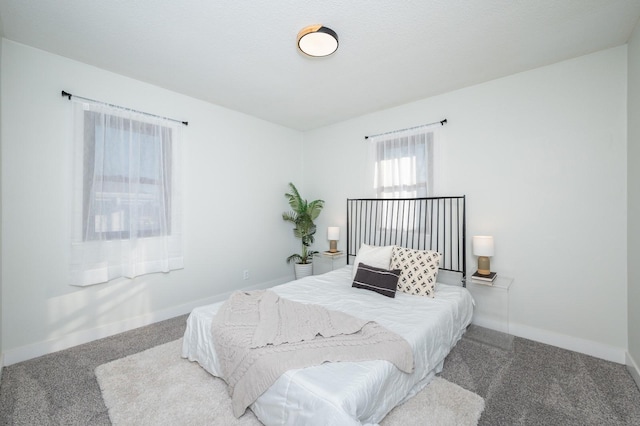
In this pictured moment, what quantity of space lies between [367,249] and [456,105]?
196 centimetres

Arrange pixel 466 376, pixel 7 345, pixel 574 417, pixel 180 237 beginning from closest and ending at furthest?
1. pixel 574 417
2. pixel 466 376
3. pixel 7 345
4. pixel 180 237

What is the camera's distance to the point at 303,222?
14.4ft

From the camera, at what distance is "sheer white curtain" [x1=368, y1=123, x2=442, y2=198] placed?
3.28m

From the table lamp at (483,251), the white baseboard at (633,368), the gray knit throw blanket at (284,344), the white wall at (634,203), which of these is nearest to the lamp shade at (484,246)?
the table lamp at (483,251)

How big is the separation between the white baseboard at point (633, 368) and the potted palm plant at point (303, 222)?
3466 millimetres

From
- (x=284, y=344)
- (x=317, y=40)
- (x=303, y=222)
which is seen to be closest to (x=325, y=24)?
(x=317, y=40)

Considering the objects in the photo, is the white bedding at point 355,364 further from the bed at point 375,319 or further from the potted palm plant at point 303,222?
the potted palm plant at point 303,222

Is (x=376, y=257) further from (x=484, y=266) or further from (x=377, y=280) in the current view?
(x=484, y=266)

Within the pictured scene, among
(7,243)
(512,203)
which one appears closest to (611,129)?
(512,203)

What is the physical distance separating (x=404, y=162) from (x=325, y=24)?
1932 millimetres

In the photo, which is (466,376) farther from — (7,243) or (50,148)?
(50,148)

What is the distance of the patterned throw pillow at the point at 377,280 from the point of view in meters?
2.62

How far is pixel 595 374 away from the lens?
2076 mm

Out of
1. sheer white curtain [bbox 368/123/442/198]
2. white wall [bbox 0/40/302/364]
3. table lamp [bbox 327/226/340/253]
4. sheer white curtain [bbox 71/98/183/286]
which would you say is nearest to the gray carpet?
white wall [bbox 0/40/302/364]
